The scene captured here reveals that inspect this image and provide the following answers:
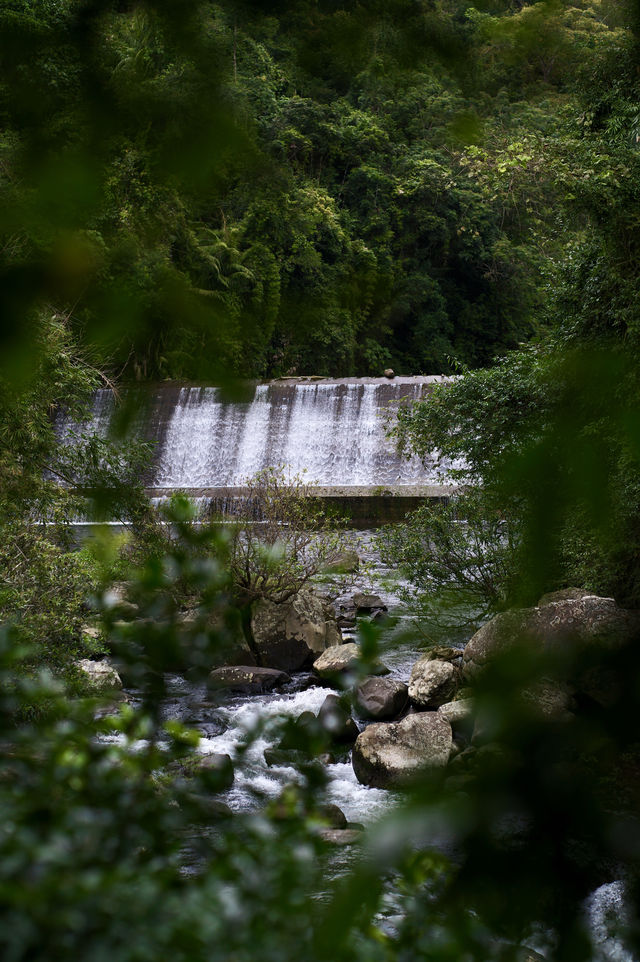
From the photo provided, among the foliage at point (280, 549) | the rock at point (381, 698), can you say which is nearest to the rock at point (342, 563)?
the foliage at point (280, 549)

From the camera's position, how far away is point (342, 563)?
32.1ft

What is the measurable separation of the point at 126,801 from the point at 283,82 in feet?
3.67

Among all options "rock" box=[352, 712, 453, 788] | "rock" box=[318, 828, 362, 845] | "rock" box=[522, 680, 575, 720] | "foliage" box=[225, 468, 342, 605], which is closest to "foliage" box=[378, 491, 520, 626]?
"foliage" box=[225, 468, 342, 605]

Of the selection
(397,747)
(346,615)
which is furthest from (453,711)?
(346,615)

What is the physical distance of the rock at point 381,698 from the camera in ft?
21.4

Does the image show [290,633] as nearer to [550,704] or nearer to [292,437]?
[550,704]

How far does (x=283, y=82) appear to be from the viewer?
4.39 feet

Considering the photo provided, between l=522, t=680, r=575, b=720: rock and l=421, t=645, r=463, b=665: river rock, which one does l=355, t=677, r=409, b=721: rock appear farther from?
l=522, t=680, r=575, b=720: rock

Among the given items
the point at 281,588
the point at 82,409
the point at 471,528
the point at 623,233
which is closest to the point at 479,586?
the point at 471,528

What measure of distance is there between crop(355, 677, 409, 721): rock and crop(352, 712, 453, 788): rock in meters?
0.78

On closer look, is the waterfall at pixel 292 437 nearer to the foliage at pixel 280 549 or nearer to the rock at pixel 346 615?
the rock at pixel 346 615

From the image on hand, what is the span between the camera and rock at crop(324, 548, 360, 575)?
29.2 feet

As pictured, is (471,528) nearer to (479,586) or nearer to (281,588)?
(479,586)

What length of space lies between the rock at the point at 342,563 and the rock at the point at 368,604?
0.38 metres
